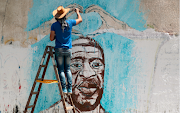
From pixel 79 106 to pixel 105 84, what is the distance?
719 millimetres

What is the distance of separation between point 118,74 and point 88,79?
2.10 ft

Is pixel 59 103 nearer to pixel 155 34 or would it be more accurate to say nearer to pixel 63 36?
pixel 63 36

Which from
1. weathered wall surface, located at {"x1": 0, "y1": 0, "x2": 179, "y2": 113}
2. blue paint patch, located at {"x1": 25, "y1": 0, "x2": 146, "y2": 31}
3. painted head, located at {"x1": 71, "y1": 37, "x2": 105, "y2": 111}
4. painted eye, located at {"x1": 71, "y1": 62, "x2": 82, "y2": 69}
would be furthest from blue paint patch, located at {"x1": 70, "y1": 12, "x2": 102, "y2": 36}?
painted eye, located at {"x1": 71, "y1": 62, "x2": 82, "y2": 69}

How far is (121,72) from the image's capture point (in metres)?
3.65

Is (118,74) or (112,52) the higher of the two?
(112,52)

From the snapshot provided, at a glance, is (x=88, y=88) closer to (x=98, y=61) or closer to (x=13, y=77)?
(x=98, y=61)

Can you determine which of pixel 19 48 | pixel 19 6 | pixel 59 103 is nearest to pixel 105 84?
pixel 59 103

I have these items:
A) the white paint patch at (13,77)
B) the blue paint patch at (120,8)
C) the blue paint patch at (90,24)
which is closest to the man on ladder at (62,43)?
the blue paint patch at (90,24)

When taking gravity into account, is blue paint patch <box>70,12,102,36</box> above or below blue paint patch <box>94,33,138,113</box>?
above

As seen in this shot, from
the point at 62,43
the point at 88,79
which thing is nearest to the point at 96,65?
the point at 88,79

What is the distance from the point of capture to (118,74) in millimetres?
3650

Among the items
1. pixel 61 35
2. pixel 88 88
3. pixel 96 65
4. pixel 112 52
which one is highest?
pixel 61 35

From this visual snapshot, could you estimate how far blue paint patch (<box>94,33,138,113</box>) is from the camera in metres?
3.63

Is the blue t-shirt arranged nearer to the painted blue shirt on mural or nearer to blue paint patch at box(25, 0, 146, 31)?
the painted blue shirt on mural
